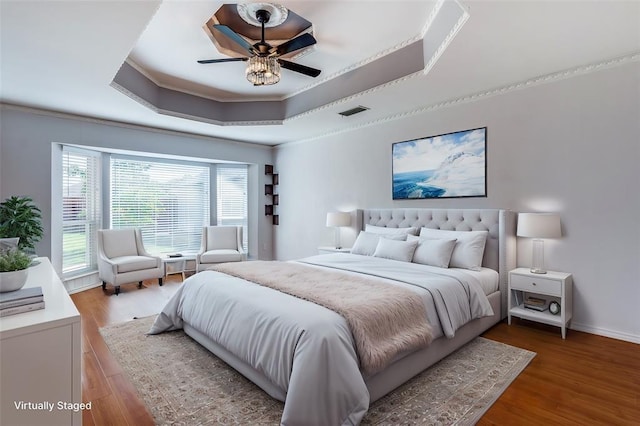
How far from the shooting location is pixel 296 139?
617cm

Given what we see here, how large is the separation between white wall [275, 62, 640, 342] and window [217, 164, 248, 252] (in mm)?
4087

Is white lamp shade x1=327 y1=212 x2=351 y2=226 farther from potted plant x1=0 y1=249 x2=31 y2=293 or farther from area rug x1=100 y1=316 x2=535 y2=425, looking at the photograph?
potted plant x1=0 y1=249 x2=31 y2=293

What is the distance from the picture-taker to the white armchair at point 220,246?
536 centimetres

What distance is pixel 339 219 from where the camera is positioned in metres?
5.12

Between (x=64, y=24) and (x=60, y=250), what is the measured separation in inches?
137

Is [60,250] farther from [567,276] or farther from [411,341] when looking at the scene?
[567,276]

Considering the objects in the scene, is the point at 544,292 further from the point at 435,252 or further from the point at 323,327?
the point at 323,327

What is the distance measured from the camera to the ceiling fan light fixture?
2.82 m

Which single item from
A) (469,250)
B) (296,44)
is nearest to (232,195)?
(296,44)

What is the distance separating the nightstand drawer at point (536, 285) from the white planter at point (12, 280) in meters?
3.86

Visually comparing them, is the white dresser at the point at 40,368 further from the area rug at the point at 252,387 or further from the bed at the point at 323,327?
the bed at the point at 323,327

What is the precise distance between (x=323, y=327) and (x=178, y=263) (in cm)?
501

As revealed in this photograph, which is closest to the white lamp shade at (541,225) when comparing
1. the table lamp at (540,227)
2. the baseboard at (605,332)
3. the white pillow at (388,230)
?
the table lamp at (540,227)

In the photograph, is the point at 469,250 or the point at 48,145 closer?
the point at 469,250
